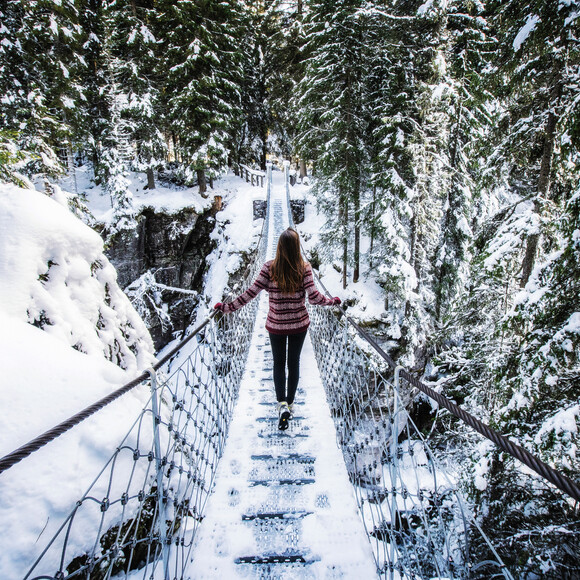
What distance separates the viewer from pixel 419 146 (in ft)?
22.8

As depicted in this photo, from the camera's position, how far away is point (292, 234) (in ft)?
6.99

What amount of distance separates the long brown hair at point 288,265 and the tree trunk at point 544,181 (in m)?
3.09

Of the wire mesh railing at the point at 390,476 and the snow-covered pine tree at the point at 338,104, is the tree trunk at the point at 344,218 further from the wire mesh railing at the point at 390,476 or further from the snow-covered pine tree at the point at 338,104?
the wire mesh railing at the point at 390,476

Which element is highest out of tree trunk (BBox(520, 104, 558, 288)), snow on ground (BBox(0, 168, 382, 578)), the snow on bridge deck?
tree trunk (BBox(520, 104, 558, 288))

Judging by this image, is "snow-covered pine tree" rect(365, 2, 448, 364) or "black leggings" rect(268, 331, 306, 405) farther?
"snow-covered pine tree" rect(365, 2, 448, 364)

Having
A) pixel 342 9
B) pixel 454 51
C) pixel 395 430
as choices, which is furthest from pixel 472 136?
pixel 395 430

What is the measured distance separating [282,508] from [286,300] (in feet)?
4.33

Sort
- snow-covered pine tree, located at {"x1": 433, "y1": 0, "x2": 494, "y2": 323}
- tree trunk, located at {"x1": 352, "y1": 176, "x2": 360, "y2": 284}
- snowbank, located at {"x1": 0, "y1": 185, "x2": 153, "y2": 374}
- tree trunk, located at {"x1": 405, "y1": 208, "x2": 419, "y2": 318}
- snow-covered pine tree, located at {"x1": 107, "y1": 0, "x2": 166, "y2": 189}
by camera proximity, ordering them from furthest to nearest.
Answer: snow-covered pine tree, located at {"x1": 107, "y1": 0, "x2": 166, "y2": 189} → tree trunk, located at {"x1": 352, "y1": 176, "x2": 360, "y2": 284} → tree trunk, located at {"x1": 405, "y1": 208, "x2": 419, "y2": 318} → snow-covered pine tree, located at {"x1": 433, "y1": 0, "x2": 494, "y2": 323} → snowbank, located at {"x1": 0, "y1": 185, "x2": 153, "y2": 374}

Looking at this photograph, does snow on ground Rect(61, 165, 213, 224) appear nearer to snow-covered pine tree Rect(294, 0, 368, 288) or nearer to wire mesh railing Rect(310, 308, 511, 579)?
snow-covered pine tree Rect(294, 0, 368, 288)

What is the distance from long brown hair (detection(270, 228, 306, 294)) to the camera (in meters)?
2.11

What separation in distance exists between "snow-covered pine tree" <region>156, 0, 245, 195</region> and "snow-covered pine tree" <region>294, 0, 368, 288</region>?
4.36 meters

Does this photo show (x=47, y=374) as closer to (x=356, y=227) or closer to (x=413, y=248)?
(x=413, y=248)

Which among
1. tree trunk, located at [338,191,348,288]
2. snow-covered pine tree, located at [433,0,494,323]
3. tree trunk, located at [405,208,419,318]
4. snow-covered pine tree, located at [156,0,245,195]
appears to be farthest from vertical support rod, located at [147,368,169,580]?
snow-covered pine tree, located at [156,0,245,195]

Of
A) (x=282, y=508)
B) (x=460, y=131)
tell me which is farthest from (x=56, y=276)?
(x=460, y=131)
